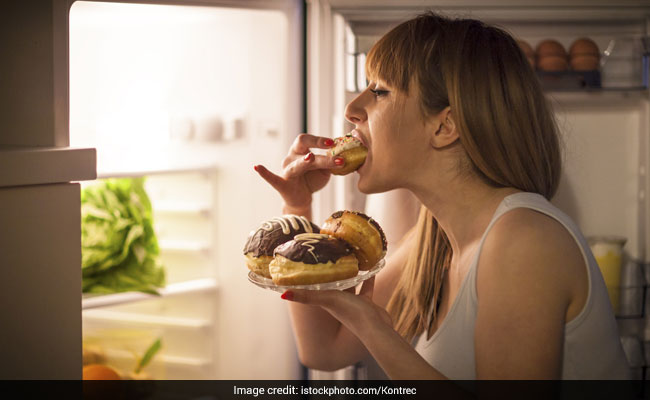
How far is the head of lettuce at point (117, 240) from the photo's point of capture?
170 centimetres

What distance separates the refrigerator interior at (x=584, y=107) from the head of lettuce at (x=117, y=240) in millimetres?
517

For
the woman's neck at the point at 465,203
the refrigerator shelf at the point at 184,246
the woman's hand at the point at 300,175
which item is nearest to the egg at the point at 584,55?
the woman's neck at the point at 465,203

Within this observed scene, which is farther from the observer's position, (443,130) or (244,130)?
(244,130)

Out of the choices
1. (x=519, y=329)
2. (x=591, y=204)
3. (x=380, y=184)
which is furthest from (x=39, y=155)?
(x=591, y=204)

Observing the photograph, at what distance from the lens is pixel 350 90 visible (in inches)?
65.0

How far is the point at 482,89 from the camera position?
1099 mm

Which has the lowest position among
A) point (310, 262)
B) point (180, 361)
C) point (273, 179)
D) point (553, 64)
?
point (180, 361)

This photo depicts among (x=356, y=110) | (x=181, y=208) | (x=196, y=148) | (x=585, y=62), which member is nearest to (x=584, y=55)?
(x=585, y=62)

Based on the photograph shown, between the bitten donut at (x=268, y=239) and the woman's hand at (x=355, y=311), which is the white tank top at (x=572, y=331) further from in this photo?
the bitten donut at (x=268, y=239)

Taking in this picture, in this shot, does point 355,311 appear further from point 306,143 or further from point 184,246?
point 184,246

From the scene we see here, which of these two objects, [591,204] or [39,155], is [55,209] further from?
[591,204]

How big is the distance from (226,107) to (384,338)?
1.03 meters

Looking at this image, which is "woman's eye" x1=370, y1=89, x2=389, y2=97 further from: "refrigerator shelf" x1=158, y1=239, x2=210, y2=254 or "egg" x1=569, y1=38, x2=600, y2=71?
"refrigerator shelf" x1=158, y1=239, x2=210, y2=254

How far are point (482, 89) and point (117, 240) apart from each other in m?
1.09
